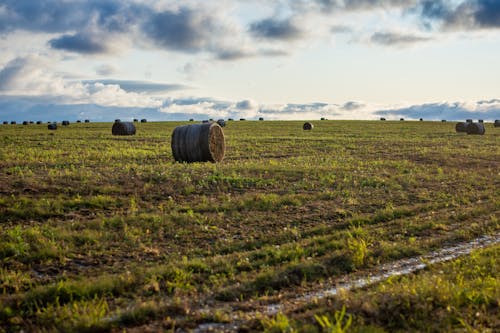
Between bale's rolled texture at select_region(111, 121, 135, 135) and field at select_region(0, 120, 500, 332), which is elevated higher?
bale's rolled texture at select_region(111, 121, 135, 135)

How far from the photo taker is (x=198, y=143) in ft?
82.6

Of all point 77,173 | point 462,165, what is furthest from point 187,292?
point 462,165

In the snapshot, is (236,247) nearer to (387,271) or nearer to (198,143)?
(387,271)

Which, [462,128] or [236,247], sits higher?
[462,128]

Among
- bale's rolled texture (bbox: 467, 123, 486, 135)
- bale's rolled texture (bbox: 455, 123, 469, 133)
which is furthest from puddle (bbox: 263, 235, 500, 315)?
bale's rolled texture (bbox: 455, 123, 469, 133)

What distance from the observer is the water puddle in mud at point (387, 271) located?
700 centimetres

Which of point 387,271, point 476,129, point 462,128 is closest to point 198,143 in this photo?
point 387,271

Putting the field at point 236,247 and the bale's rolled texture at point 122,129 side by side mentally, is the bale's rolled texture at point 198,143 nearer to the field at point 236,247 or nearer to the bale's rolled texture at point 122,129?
the field at point 236,247

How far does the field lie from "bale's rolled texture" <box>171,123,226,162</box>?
345cm

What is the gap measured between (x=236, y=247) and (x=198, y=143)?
14367mm

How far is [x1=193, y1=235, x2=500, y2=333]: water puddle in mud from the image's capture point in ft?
23.0

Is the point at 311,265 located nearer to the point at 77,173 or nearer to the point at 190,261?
the point at 190,261

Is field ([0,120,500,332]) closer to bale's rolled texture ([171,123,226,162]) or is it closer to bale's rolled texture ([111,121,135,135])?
bale's rolled texture ([171,123,226,162])

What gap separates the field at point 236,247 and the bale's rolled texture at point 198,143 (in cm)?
345
